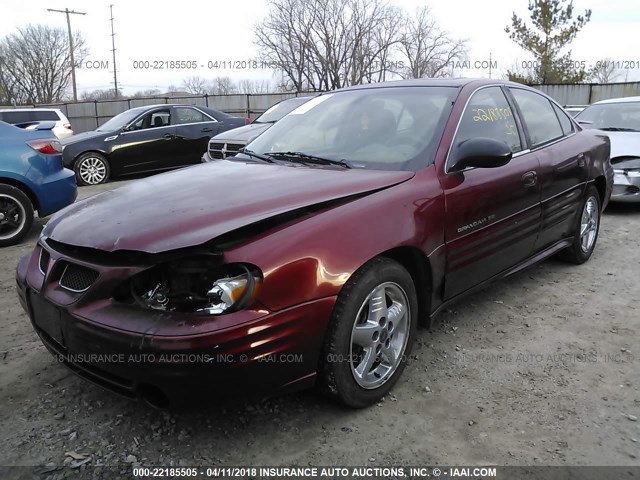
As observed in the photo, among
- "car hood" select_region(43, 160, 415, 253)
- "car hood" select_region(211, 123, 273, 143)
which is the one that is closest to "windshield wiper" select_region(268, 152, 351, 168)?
"car hood" select_region(43, 160, 415, 253)

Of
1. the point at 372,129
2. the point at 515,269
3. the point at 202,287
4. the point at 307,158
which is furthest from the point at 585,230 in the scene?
the point at 202,287

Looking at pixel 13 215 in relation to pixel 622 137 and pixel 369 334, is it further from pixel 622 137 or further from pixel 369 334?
pixel 622 137

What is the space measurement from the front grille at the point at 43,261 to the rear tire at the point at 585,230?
396cm

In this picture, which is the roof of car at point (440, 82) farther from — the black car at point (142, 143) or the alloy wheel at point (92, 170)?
the alloy wheel at point (92, 170)

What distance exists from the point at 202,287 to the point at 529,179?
2466 millimetres

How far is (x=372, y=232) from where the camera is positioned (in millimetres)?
2412

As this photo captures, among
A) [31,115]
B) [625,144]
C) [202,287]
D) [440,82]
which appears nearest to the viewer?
[202,287]

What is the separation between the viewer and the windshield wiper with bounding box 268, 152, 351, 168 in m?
2.97

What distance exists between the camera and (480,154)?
2.81m

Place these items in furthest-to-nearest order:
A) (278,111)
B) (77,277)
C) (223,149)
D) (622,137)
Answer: (278,111) → (223,149) → (622,137) → (77,277)

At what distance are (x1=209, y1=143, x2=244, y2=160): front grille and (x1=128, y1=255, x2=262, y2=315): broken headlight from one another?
18.3 feet

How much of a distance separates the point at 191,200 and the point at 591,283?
3.40 m

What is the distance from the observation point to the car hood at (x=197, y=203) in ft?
6.90

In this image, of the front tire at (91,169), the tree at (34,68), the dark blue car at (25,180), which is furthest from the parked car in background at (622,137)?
the tree at (34,68)
